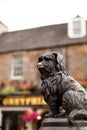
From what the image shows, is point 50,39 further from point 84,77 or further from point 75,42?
point 84,77

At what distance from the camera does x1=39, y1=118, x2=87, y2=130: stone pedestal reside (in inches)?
189

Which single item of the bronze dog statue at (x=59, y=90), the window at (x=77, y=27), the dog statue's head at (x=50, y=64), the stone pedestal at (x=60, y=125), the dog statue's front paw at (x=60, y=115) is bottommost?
the stone pedestal at (x=60, y=125)

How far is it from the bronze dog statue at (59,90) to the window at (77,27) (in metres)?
18.0

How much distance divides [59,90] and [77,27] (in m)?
18.7

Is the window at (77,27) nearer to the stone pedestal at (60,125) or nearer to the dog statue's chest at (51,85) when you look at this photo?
the dog statue's chest at (51,85)

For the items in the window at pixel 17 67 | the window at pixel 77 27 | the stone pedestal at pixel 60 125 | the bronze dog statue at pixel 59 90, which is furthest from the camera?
the window at pixel 17 67

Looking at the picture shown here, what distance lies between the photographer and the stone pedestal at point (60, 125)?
15.7ft

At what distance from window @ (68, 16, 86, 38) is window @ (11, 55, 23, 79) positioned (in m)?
4.06

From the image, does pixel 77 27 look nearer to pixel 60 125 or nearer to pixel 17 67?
pixel 17 67

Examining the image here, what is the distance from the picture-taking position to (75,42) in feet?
73.8

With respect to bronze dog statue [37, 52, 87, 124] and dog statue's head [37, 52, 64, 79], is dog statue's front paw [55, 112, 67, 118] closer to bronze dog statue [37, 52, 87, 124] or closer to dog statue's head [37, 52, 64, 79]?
bronze dog statue [37, 52, 87, 124]

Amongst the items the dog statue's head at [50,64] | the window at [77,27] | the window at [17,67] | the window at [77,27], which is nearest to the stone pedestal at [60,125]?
the dog statue's head at [50,64]

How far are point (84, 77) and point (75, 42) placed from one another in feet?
7.66

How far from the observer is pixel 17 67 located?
81.3 ft
